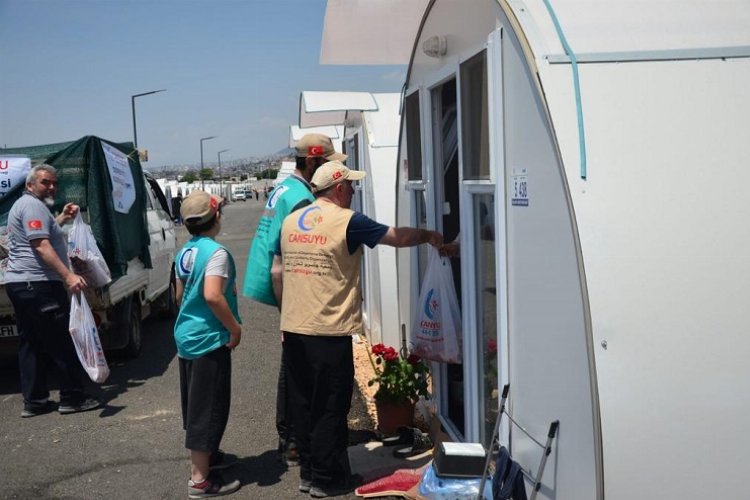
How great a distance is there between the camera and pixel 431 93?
168 inches

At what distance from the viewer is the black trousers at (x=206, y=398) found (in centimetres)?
395

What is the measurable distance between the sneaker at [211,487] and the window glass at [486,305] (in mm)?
1633

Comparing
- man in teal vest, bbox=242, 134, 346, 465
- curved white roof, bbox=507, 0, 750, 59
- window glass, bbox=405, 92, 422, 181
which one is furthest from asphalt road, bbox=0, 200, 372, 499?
curved white roof, bbox=507, 0, 750, 59

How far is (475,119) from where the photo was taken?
11.0 feet

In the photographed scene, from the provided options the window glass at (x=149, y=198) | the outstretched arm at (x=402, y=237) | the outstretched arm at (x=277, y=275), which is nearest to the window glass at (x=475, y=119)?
the outstretched arm at (x=402, y=237)

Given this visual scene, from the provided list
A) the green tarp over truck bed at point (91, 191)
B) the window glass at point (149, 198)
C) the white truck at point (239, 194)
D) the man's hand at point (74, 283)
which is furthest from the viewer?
the white truck at point (239, 194)

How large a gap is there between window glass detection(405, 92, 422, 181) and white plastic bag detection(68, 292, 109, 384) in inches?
115

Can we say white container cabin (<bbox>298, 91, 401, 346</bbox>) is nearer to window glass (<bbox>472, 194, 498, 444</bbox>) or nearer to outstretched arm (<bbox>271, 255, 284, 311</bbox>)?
outstretched arm (<bbox>271, 255, 284, 311</bbox>)

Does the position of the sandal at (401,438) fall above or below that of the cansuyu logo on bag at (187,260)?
below

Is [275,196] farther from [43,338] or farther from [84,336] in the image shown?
[43,338]

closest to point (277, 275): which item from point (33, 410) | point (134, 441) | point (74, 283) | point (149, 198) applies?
point (134, 441)

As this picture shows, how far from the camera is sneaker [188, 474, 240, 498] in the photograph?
4090 millimetres

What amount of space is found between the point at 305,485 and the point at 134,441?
1.72 meters

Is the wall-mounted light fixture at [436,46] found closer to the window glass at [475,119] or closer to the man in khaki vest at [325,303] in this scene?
the window glass at [475,119]
